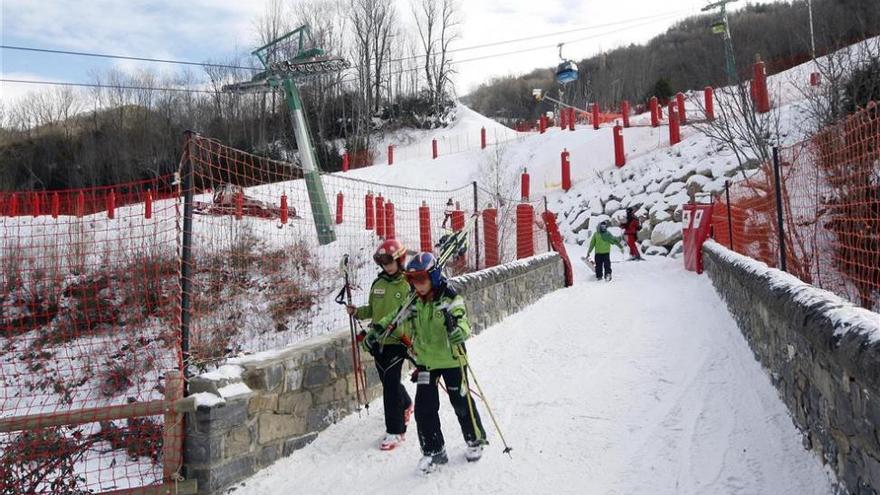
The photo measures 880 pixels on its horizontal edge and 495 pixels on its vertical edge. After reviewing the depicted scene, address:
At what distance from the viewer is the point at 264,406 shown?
4176mm

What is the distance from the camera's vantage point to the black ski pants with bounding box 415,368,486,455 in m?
3.87

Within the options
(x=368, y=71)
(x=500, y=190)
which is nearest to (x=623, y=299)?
(x=500, y=190)

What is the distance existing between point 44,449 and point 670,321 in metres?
7.73

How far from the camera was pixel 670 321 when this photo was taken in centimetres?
755

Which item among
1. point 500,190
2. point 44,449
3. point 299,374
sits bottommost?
point 44,449

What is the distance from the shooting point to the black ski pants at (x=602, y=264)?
12.8m

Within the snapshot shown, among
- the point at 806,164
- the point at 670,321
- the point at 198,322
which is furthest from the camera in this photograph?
the point at 670,321

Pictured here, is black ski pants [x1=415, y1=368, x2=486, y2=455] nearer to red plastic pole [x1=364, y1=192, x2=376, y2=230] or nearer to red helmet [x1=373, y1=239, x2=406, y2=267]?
red helmet [x1=373, y1=239, x2=406, y2=267]

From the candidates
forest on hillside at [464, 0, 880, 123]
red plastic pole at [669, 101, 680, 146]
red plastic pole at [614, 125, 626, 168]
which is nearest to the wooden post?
forest on hillside at [464, 0, 880, 123]

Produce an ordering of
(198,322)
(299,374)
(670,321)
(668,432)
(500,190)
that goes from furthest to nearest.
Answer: (500,190) → (670,321) → (198,322) → (299,374) → (668,432)

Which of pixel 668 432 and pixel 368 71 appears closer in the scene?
pixel 668 432

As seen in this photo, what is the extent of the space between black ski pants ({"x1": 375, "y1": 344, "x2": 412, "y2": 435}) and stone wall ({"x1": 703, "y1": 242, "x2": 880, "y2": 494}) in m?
2.65

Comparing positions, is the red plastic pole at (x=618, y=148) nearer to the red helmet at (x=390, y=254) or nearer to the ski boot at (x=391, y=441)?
the red helmet at (x=390, y=254)

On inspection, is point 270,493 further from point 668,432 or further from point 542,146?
point 542,146
